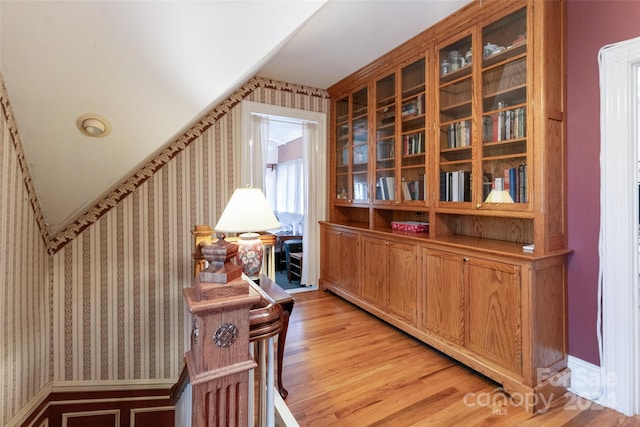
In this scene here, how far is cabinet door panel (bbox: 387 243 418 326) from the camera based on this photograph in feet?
8.32

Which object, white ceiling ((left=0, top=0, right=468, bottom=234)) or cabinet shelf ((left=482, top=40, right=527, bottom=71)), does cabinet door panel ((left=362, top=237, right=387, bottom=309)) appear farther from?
white ceiling ((left=0, top=0, right=468, bottom=234))

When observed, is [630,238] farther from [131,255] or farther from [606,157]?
[131,255]

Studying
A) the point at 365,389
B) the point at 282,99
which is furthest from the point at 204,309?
the point at 282,99

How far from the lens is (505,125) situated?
2.04 meters

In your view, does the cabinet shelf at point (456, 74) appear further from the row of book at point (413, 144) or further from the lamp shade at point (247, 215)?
the lamp shade at point (247, 215)

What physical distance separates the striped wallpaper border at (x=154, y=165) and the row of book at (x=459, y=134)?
2.04m

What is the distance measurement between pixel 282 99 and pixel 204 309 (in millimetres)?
3263

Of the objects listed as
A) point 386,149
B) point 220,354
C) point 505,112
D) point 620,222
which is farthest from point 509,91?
point 220,354

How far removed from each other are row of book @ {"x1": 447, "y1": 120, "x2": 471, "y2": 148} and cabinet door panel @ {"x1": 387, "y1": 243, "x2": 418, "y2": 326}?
34.2 inches

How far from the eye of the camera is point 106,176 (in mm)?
1984

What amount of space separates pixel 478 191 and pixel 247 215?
5.22 feet

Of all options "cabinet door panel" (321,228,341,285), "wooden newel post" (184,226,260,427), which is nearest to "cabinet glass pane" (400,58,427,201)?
"cabinet door panel" (321,228,341,285)

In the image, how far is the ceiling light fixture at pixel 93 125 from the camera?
160cm

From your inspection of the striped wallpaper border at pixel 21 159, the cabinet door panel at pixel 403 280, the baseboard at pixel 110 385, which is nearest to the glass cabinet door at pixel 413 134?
the cabinet door panel at pixel 403 280
